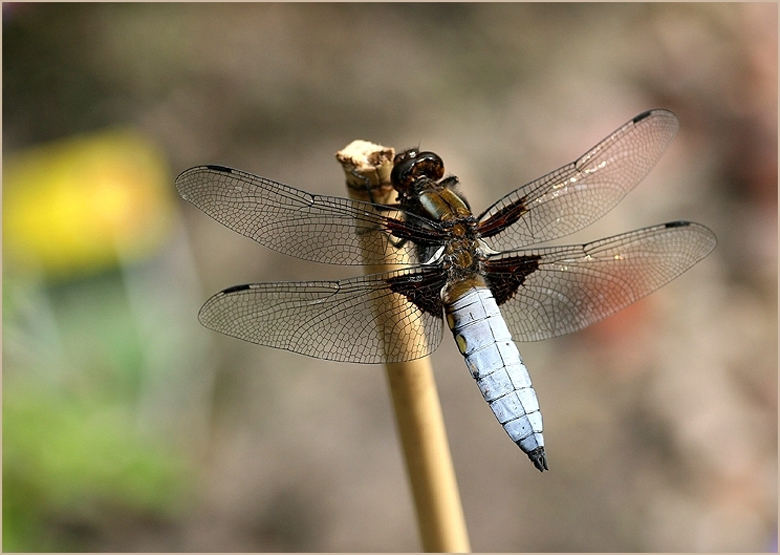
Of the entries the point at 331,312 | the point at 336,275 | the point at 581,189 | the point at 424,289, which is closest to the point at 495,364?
the point at 424,289

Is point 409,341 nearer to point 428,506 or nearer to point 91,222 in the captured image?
point 428,506

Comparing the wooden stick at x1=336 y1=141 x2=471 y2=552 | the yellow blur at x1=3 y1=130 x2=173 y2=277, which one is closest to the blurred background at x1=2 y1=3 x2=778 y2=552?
the yellow blur at x1=3 y1=130 x2=173 y2=277

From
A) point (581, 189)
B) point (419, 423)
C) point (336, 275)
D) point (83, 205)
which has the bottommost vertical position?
point (419, 423)

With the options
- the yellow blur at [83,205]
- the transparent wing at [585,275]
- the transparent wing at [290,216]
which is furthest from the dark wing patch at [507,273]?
the yellow blur at [83,205]

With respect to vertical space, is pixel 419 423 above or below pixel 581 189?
below

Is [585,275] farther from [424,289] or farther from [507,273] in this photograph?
[424,289]

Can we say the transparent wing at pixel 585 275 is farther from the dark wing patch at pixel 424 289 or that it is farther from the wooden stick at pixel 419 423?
the wooden stick at pixel 419 423

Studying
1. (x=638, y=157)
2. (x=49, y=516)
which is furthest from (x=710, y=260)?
(x=49, y=516)
